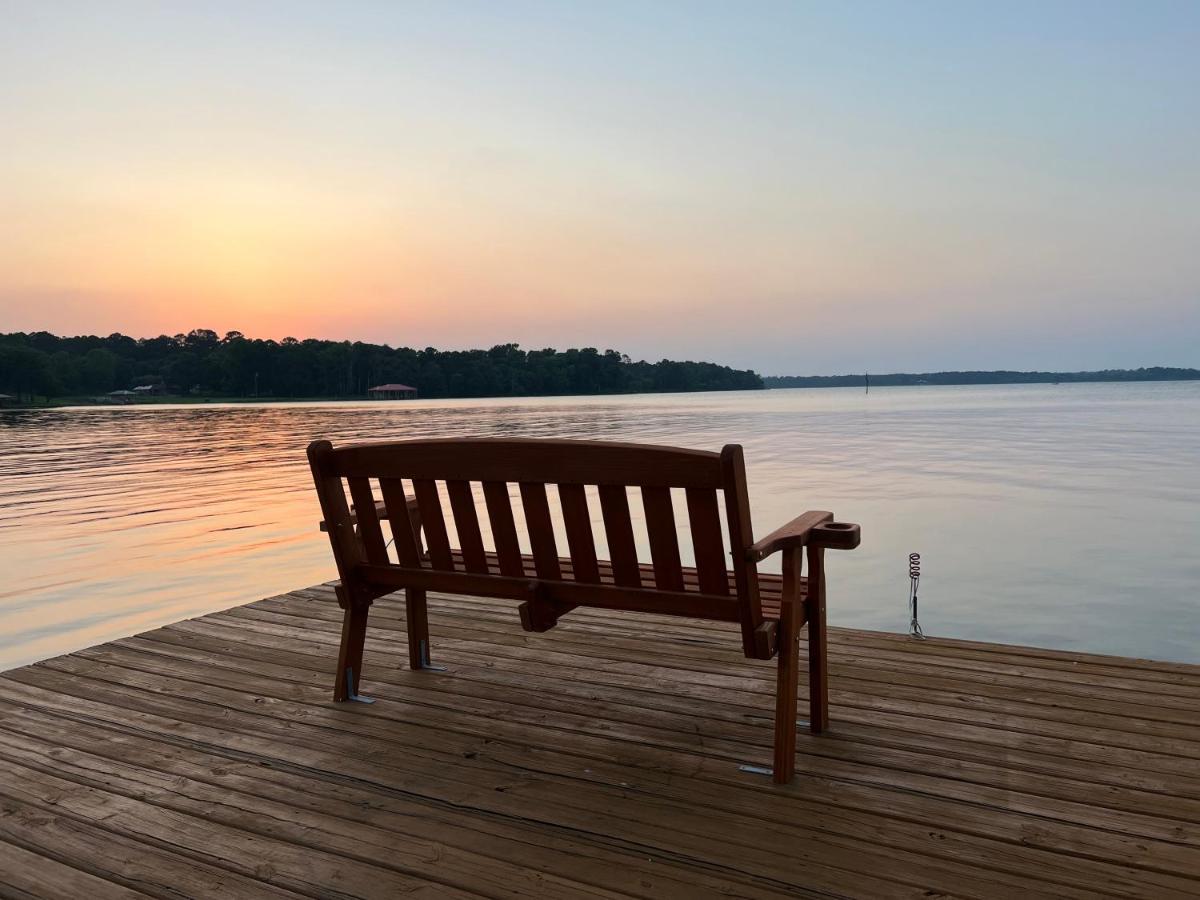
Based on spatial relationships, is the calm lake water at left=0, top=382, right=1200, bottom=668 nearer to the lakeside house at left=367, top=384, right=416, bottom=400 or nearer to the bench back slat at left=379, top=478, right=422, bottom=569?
the bench back slat at left=379, top=478, right=422, bottom=569

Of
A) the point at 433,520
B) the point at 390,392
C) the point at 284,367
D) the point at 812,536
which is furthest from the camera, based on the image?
the point at 390,392

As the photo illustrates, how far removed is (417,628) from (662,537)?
181cm

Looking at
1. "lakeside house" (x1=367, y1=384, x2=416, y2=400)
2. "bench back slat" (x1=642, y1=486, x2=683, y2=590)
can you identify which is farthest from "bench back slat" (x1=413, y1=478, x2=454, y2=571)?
"lakeside house" (x1=367, y1=384, x2=416, y2=400)

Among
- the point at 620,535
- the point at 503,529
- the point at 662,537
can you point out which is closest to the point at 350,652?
the point at 503,529

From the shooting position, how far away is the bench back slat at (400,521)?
11.0ft

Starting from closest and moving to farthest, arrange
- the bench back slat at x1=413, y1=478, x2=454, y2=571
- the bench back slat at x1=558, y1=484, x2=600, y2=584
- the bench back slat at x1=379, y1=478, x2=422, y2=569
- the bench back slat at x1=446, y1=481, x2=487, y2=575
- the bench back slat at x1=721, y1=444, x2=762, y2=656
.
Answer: the bench back slat at x1=721, y1=444, x2=762, y2=656 → the bench back slat at x1=558, y1=484, x2=600, y2=584 → the bench back slat at x1=446, y1=481, x2=487, y2=575 → the bench back slat at x1=413, y1=478, x2=454, y2=571 → the bench back slat at x1=379, y1=478, x2=422, y2=569

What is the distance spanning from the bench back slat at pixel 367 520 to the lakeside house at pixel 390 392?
112m

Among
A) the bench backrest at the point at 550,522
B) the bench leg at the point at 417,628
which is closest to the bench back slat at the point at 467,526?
the bench backrest at the point at 550,522

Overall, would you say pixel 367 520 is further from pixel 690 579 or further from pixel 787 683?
pixel 787 683

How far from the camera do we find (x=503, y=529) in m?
3.09

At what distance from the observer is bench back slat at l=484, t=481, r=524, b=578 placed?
299 centimetres

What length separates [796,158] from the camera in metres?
34.4

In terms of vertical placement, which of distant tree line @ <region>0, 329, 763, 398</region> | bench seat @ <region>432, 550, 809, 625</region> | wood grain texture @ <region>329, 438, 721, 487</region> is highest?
distant tree line @ <region>0, 329, 763, 398</region>

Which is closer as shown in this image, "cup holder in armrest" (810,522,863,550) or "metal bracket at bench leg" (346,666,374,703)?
"cup holder in armrest" (810,522,863,550)
